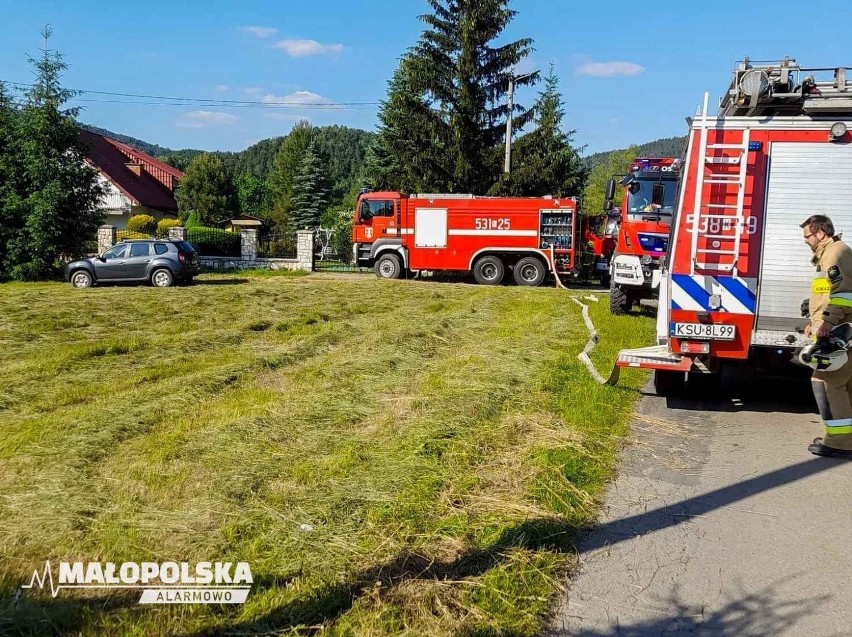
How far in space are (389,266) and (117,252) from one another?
9.11 metres

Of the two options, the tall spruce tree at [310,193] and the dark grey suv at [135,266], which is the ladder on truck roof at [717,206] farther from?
the tall spruce tree at [310,193]

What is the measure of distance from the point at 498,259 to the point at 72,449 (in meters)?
19.0

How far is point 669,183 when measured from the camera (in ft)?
41.8

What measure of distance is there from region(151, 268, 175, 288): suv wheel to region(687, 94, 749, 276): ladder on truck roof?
16.6m

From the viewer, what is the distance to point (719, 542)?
373 centimetres

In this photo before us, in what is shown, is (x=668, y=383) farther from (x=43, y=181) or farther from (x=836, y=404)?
(x=43, y=181)

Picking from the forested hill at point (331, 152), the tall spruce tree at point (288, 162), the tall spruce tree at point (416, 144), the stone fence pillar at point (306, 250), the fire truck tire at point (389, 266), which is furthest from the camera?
the forested hill at point (331, 152)

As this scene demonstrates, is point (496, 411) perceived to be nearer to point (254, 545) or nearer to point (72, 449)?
point (254, 545)

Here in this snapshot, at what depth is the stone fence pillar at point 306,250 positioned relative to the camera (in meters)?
27.4

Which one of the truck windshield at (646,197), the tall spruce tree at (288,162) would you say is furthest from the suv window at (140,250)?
the tall spruce tree at (288,162)

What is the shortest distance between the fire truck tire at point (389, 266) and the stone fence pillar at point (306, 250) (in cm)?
436

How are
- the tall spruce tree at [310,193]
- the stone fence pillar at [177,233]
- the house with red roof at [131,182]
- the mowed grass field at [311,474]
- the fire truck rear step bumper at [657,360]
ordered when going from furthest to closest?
1. the tall spruce tree at [310,193]
2. the house with red roof at [131,182]
3. the stone fence pillar at [177,233]
4. the fire truck rear step bumper at [657,360]
5. the mowed grass field at [311,474]

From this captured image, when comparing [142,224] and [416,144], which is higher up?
[416,144]

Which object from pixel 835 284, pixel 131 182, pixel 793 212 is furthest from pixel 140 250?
pixel 131 182
